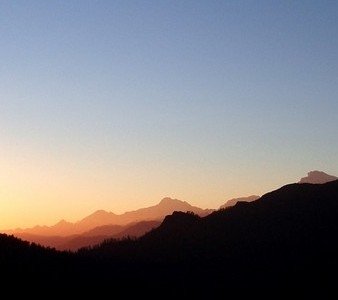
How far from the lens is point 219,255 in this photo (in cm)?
3647

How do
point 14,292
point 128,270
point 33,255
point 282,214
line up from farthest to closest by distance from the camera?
point 282,214 < point 128,270 < point 33,255 < point 14,292

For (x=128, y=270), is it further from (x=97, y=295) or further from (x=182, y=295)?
(x=97, y=295)

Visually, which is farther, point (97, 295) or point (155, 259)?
point (155, 259)

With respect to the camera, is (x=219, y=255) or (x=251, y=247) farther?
(x=251, y=247)

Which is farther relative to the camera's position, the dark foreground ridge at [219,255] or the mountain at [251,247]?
the mountain at [251,247]

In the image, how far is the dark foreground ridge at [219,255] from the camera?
2700cm

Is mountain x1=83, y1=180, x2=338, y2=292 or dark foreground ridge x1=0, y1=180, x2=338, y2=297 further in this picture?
mountain x1=83, y1=180, x2=338, y2=292

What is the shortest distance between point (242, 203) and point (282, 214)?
663 centimetres

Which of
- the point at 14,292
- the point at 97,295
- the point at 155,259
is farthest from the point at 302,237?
the point at 14,292

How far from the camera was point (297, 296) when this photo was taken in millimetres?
28344

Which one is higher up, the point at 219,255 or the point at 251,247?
the point at 251,247

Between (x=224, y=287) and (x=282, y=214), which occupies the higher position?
(x=282, y=214)

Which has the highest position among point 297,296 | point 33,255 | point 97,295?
point 33,255

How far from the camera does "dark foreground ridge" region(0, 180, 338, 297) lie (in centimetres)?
2700
